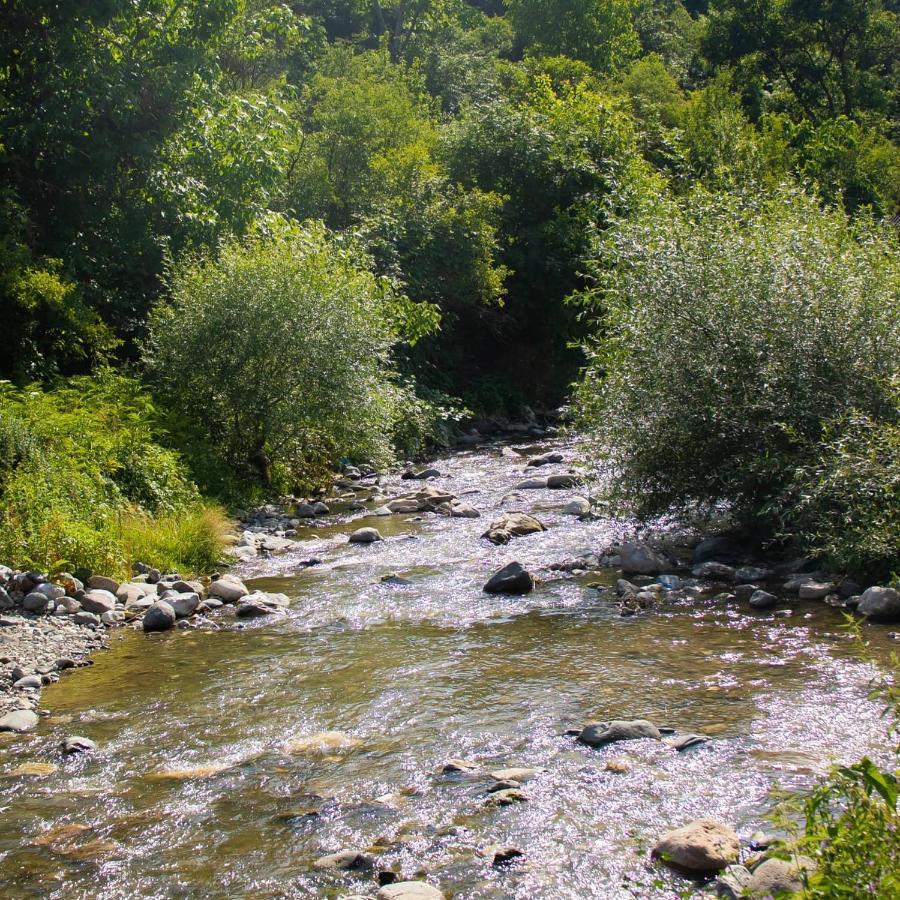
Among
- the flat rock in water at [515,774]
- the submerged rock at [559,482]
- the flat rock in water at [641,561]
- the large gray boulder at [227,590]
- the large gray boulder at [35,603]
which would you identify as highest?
the large gray boulder at [35,603]

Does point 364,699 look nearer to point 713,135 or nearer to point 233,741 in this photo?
point 233,741

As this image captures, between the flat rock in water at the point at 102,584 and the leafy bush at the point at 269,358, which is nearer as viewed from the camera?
the flat rock in water at the point at 102,584

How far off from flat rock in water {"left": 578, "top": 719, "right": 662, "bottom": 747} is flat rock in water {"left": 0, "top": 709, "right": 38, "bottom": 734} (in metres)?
4.61

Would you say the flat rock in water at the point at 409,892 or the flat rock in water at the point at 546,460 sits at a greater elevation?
the flat rock in water at the point at 409,892

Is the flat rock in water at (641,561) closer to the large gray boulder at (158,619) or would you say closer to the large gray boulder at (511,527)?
the large gray boulder at (511,527)

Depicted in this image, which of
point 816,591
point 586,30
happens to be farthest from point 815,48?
point 816,591

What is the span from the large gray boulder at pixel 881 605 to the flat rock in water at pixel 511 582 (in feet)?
12.8

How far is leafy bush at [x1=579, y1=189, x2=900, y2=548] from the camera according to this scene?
12.6 meters

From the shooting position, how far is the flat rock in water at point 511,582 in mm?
12695

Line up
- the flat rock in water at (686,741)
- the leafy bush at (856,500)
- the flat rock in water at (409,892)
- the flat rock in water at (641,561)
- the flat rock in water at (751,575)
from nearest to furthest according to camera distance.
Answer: the flat rock in water at (409,892) < the flat rock in water at (686,741) < the leafy bush at (856,500) < the flat rock in water at (751,575) < the flat rock in water at (641,561)

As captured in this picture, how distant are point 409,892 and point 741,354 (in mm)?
9211

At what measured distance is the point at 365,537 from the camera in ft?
53.6

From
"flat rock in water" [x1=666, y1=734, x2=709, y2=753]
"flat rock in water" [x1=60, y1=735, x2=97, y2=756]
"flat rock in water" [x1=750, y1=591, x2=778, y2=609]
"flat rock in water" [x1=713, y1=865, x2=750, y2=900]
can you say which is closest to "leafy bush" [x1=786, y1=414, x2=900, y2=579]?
"flat rock in water" [x1=750, y1=591, x2=778, y2=609]

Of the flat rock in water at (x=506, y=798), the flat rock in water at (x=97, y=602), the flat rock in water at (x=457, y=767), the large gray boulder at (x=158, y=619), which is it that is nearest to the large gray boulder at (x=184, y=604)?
the large gray boulder at (x=158, y=619)
